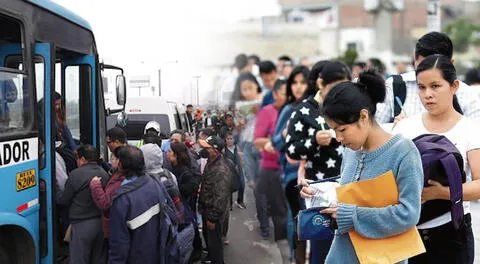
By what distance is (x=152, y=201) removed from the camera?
8.64 feet

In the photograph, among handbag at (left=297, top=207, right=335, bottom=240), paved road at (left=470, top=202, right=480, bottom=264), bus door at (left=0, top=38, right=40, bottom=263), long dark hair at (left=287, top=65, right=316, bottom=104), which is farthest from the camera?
paved road at (left=470, top=202, right=480, bottom=264)

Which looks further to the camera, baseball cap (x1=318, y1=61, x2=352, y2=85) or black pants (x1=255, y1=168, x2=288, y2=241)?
baseball cap (x1=318, y1=61, x2=352, y2=85)

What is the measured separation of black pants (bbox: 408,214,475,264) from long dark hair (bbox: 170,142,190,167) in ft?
3.69

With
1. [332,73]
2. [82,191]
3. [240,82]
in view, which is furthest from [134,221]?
[332,73]

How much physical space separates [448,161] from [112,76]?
162 centimetres

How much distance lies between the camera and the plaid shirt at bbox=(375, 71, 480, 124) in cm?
274

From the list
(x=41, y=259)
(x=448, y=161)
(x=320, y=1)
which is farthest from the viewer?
(x=320, y=1)

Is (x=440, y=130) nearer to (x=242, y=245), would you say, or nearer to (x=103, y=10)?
(x=242, y=245)

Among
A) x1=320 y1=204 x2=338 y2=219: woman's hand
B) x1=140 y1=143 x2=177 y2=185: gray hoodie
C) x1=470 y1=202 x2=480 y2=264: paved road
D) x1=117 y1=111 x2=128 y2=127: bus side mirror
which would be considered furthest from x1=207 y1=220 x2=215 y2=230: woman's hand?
x1=470 y1=202 x2=480 y2=264: paved road

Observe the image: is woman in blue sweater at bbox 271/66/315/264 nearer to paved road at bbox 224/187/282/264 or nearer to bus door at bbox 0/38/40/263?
paved road at bbox 224/187/282/264

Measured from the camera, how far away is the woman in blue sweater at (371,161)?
78.0 inches

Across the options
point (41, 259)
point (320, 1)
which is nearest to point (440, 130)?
point (41, 259)

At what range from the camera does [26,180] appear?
262 centimetres

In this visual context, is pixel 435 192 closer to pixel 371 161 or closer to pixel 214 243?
pixel 371 161
